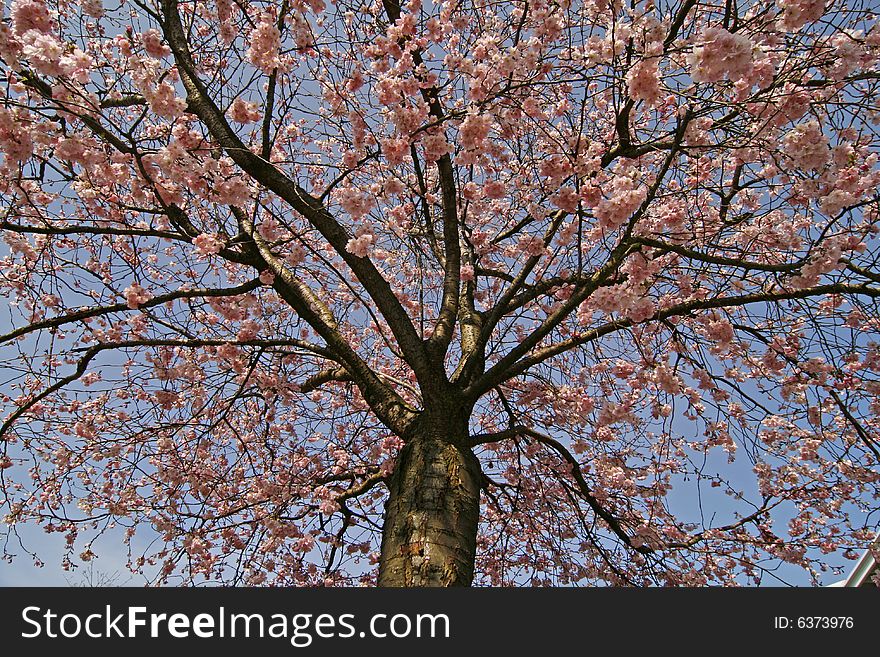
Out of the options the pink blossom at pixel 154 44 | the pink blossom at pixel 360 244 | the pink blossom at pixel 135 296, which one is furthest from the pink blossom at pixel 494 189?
the pink blossom at pixel 135 296

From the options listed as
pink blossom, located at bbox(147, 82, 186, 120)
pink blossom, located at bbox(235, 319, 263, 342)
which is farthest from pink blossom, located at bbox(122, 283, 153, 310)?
pink blossom, located at bbox(147, 82, 186, 120)

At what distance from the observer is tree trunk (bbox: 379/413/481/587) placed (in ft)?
9.86

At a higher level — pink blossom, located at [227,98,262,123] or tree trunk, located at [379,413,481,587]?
pink blossom, located at [227,98,262,123]

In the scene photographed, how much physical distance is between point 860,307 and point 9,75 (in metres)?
5.23

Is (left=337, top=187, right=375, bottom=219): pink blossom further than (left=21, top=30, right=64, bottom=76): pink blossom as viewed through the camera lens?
Yes

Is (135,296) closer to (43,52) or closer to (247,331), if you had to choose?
(247,331)

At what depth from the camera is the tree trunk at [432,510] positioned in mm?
3004

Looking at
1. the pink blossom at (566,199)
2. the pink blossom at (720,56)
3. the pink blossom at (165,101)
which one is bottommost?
the pink blossom at (566,199)

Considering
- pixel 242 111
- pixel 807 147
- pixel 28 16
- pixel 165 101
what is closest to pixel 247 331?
pixel 242 111

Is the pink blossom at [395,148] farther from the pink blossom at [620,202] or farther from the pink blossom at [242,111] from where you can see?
the pink blossom at [620,202]

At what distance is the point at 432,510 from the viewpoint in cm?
322

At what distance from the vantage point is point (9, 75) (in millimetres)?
3082

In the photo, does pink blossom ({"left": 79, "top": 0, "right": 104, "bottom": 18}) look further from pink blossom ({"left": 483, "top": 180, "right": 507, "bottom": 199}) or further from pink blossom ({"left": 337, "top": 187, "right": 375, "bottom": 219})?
pink blossom ({"left": 483, "top": 180, "right": 507, "bottom": 199})

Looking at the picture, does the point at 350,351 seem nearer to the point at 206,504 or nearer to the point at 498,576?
the point at 206,504
